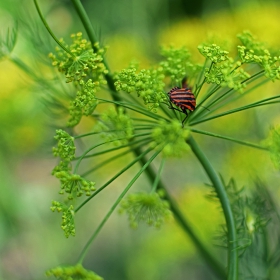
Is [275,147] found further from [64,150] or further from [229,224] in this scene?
[64,150]

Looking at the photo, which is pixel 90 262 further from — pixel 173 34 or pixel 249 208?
pixel 249 208

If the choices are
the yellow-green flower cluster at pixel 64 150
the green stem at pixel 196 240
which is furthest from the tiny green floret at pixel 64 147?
the green stem at pixel 196 240

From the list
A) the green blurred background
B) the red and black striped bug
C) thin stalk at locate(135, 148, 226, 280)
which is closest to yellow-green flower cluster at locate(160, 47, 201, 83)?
the red and black striped bug

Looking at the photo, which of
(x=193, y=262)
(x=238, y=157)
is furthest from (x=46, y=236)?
(x=238, y=157)

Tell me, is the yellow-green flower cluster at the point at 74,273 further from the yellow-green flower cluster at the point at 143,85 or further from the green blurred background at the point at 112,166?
the green blurred background at the point at 112,166

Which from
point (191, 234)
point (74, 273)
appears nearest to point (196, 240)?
point (191, 234)

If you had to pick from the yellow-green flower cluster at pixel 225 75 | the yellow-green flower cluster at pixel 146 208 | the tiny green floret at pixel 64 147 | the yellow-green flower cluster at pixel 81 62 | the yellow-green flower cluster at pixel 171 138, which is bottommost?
the yellow-green flower cluster at pixel 146 208

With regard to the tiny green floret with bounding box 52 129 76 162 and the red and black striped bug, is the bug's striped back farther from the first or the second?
the tiny green floret with bounding box 52 129 76 162
